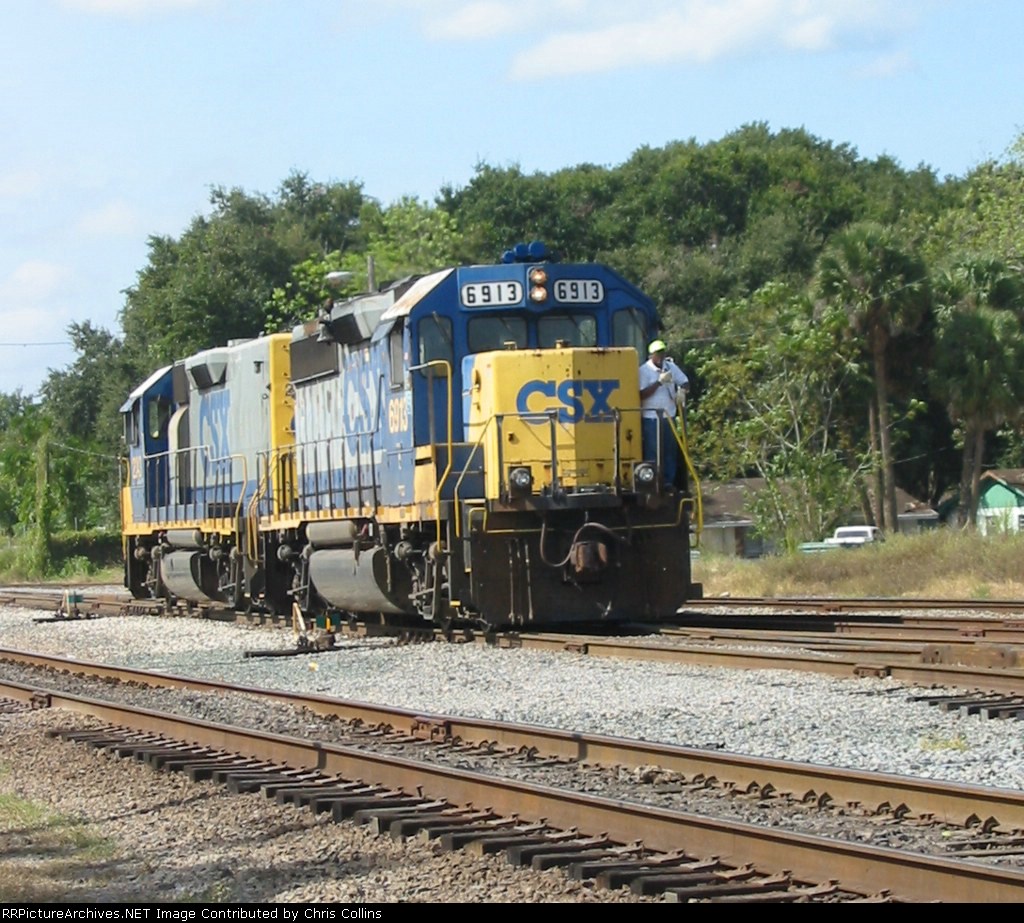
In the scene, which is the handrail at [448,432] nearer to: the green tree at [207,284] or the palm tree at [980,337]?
the palm tree at [980,337]

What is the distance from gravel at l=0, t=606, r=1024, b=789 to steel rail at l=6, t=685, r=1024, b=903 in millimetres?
1753

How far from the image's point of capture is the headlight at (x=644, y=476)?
14.0 m

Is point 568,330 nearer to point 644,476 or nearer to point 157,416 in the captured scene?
point 644,476

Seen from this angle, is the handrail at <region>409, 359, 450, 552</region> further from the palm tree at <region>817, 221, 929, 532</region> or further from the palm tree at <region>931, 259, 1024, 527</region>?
the palm tree at <region>931, 259, 1024, 527</region>

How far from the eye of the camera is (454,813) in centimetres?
675

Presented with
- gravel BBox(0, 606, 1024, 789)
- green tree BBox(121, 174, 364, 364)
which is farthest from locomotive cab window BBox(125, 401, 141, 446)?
green tree BBox(121, 174, 364, 364)

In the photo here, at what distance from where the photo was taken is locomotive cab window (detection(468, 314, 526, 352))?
14.8 m

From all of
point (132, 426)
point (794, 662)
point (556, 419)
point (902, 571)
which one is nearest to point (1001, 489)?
point (902, 571)

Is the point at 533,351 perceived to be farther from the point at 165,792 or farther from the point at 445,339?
the point at 165,792

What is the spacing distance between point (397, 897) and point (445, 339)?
9.65 metres

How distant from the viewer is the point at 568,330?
1486 cm

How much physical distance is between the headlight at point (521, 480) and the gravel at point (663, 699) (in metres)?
1.44

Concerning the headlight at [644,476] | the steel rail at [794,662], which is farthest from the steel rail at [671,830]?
the headlight at [644,476]

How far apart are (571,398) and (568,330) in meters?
1.01
